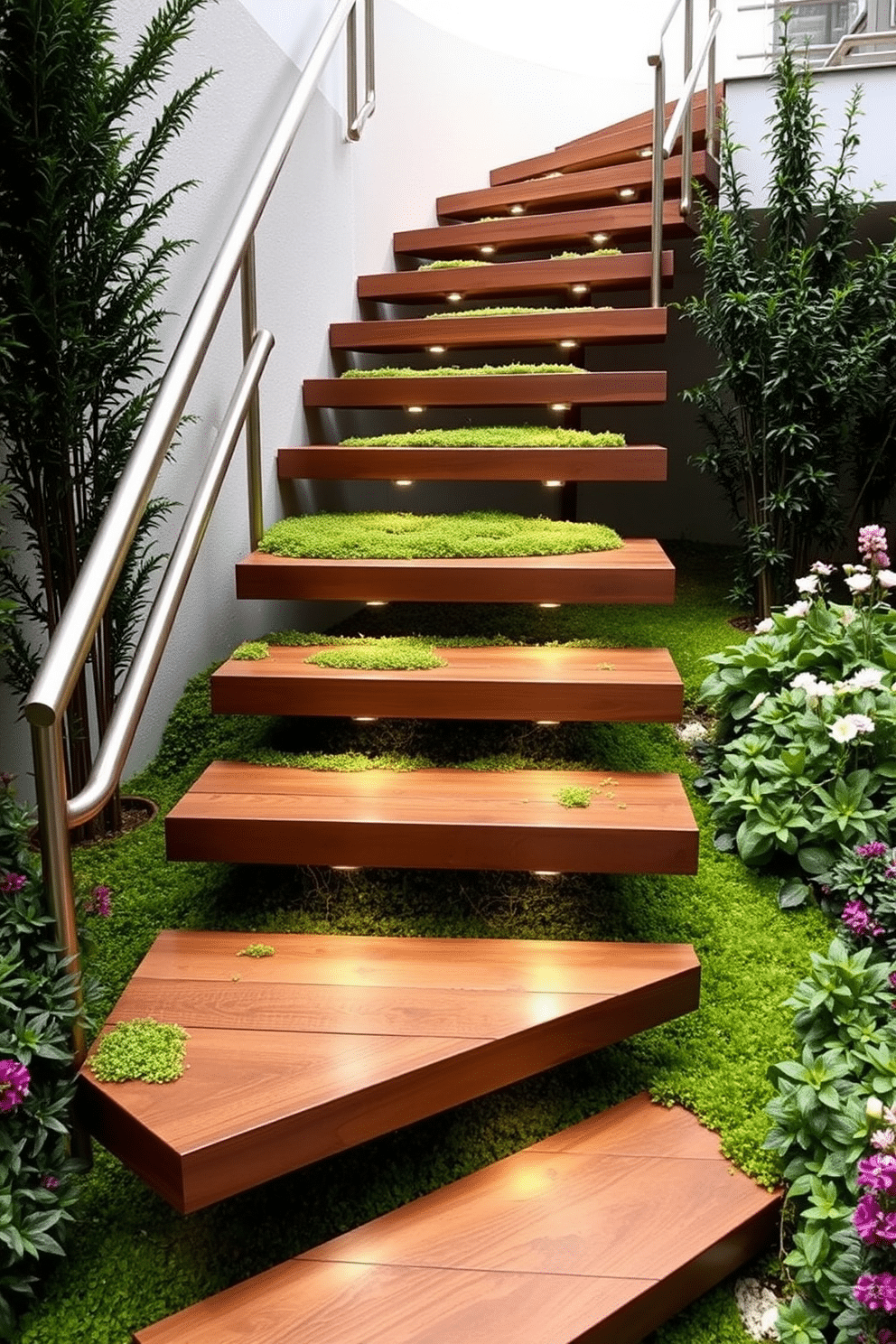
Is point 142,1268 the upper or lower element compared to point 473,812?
lower

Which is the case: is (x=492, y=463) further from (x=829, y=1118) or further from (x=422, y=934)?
(x=829, y=1118)

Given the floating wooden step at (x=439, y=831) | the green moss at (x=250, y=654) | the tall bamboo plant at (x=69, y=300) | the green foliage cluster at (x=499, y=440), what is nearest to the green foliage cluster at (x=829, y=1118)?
the floating wooden step at (x=439, y=831)

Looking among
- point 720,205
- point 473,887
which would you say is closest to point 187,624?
point 473,887

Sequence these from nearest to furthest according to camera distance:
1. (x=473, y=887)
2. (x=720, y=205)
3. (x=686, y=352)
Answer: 1. (x=473, y=887)
2. (x=720, y=205)
3. (x=686, y=352)

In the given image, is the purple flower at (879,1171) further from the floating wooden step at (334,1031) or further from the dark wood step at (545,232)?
the dark wood step at (545,232)

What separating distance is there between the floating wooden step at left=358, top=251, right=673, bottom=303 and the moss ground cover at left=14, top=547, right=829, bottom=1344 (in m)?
1.41

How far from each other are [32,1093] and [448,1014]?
2.20 ft

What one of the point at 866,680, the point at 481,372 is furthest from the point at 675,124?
the point at 866,680

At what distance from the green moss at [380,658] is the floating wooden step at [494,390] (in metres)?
1.17

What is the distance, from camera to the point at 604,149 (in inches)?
192

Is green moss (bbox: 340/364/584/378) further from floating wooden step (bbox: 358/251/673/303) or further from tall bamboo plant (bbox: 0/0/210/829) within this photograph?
tall bamboo plant (bbox: 0/0/210/829)

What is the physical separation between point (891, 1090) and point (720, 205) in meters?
3.46

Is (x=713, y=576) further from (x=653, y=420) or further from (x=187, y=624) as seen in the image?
(x=187, y=624)

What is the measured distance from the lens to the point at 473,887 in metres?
2.46
